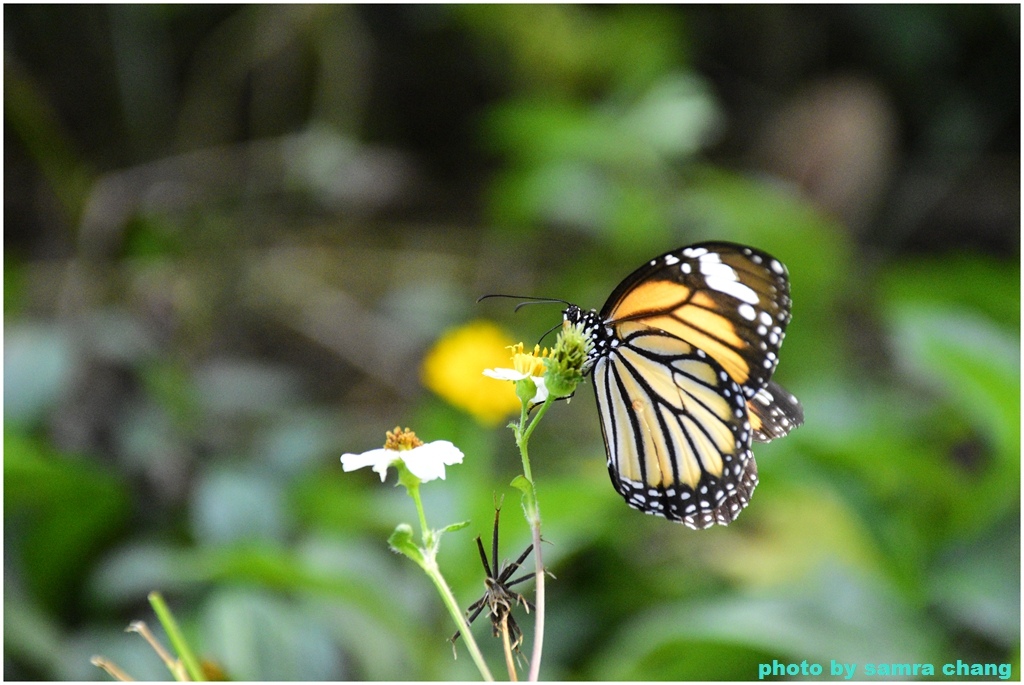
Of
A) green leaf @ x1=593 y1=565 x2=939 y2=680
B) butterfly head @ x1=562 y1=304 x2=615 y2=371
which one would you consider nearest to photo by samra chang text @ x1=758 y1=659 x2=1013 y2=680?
green leaf @ x1=593 y1=565 x2=939 y2=680

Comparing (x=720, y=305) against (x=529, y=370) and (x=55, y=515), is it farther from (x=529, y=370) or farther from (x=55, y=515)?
(x=55, y=515)

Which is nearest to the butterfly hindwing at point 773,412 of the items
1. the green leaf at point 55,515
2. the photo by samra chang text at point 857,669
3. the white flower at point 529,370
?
the white flower at point 529,370

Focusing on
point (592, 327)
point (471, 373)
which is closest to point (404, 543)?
point (592, 327)

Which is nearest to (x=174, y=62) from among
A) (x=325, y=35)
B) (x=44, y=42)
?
(x=44, y=42)

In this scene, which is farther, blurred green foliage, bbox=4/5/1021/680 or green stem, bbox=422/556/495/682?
blurred green foliage, bbox=4/5/1021/680

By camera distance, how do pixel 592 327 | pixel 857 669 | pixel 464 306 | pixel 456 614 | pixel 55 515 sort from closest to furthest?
pixel 456 614 < pixel 592 327 < pixel 857 669 < pixel 55 515 < pixel 464 306

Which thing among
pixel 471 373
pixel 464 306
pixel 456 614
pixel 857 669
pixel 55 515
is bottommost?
pixel 456 614

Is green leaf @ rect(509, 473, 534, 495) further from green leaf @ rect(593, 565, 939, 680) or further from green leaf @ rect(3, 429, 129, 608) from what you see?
green leaf @ rect(3, 429, 129, 608)

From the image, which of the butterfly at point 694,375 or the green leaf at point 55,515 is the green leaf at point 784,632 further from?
the green leaf at point 55,515
